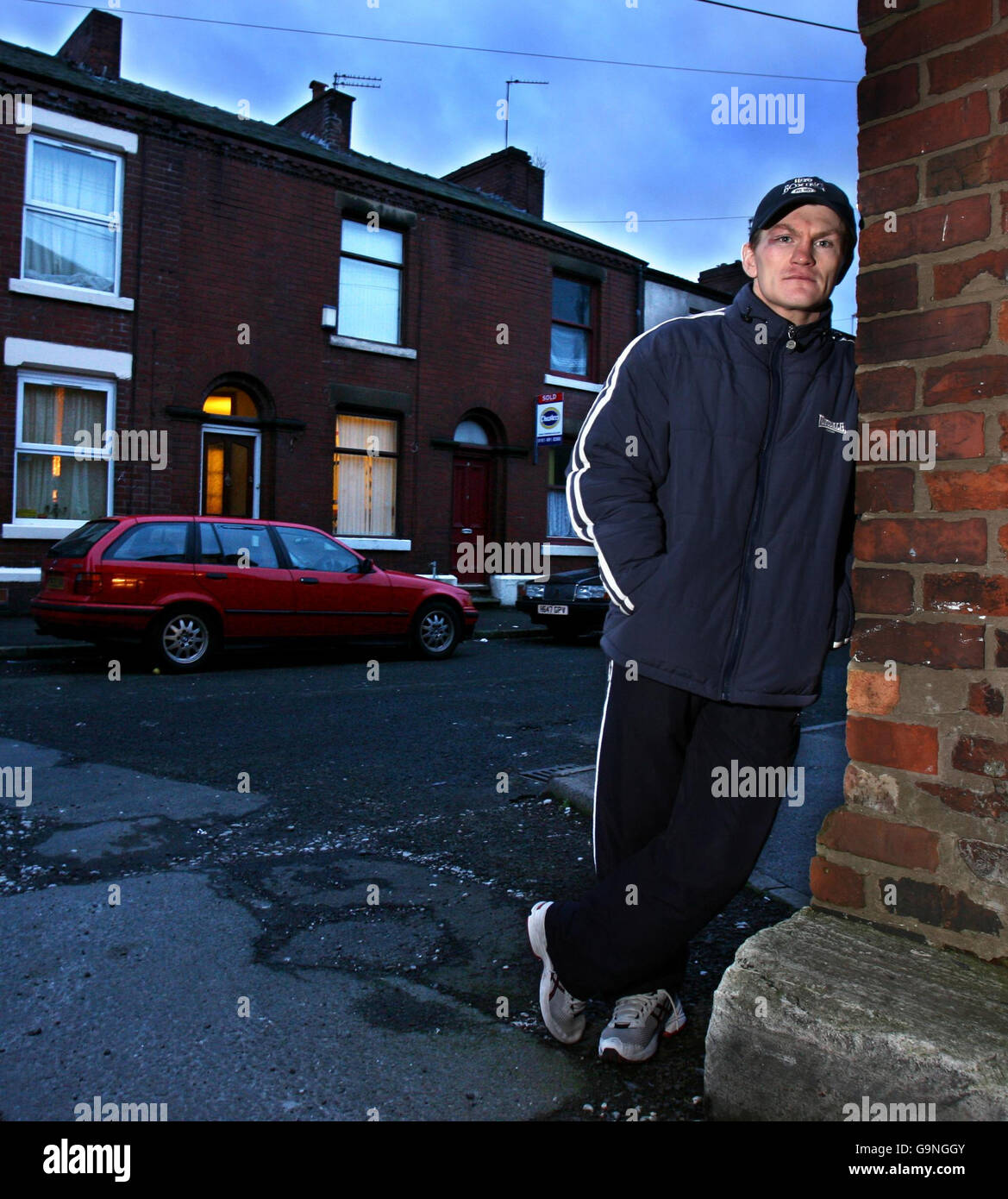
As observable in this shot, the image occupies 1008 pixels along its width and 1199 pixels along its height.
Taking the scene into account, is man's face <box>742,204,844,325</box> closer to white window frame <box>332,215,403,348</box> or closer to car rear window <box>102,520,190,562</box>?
car rear window <box>102,520,190,562</box>

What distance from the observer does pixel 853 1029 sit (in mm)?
1883

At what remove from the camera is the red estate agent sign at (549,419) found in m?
18.5

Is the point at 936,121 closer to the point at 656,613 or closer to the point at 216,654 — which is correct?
the point at 656,613

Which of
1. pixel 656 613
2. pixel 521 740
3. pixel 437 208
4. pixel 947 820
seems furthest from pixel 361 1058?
pixel 437 208

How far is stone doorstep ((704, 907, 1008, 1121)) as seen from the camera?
5.85 feet

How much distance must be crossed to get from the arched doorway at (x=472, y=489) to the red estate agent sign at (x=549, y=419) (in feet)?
3.20

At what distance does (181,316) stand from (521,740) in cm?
1120

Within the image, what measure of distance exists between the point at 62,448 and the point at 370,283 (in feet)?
19.6

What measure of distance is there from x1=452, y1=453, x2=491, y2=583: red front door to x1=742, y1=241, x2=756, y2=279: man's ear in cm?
1607

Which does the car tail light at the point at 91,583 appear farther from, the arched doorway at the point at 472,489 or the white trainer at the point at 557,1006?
the arched doorway at the point at 472,489

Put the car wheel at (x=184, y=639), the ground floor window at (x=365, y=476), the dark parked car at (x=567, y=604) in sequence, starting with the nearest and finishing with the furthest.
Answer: the car wheel at (x=184, y=639) → the dark parked car at (x=567, y=604) → the ground floor window at (x=365, y=476)

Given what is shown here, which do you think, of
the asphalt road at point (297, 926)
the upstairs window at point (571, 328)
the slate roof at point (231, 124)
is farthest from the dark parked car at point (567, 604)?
the slate roof at point (231, 124)

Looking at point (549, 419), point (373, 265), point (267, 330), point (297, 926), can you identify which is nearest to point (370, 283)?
point (373, 265)

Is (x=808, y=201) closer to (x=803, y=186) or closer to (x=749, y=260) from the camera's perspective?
(x=803, y=186)
